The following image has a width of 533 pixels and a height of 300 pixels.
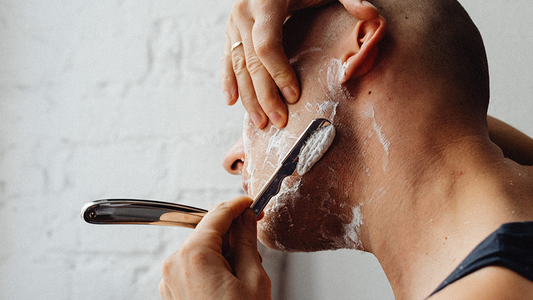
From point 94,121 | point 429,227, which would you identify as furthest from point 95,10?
point 429,227

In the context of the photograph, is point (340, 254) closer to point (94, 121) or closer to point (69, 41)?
point (94, 121)

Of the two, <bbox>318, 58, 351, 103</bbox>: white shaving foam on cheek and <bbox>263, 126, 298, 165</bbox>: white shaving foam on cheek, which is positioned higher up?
<bbox>318, 58, 351, 103</bbox>: white shaving foam on cheek

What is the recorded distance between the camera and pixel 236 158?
81 centimetres

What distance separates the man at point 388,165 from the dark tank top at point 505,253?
0.01 m

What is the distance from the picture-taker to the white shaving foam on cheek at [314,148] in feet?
2.02

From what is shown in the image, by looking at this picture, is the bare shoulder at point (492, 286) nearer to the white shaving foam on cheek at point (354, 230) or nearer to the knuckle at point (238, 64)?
the white shaving foam on cheek at point (354, 230)

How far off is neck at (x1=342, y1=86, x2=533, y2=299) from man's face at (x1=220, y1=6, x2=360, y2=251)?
4 centimetres

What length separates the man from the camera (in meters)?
0.52

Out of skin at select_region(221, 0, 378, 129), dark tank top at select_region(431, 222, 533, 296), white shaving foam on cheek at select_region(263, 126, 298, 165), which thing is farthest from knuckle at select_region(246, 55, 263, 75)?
dark tank top at select_region(431, 222, 533, 296)

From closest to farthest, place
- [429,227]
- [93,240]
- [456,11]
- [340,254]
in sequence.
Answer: [429,227] → [456,11] → [340,254] → [93,240]

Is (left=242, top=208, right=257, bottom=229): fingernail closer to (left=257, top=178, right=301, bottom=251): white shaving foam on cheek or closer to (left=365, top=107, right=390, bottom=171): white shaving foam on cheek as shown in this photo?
(left=257, top=178, right=301, bottom=251): white shaving foam on cheek

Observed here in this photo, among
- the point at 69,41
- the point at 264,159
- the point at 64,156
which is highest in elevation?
the point at 69,41

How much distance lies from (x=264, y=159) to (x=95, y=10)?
95cm

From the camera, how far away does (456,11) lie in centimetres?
66
